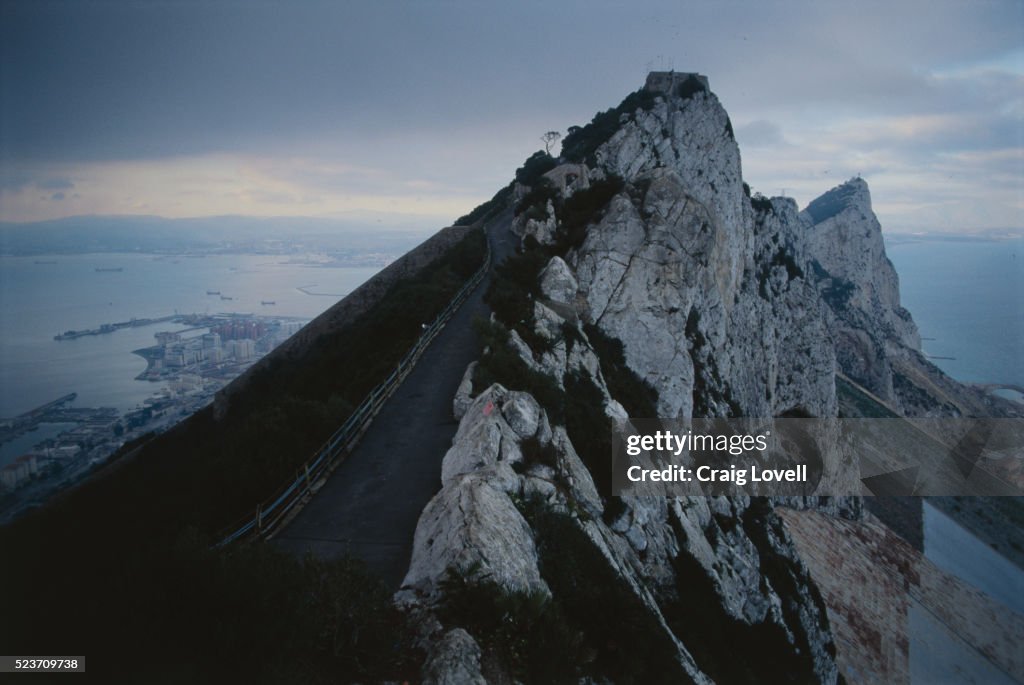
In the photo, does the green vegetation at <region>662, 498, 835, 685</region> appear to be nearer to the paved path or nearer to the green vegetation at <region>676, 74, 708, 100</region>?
the paved path

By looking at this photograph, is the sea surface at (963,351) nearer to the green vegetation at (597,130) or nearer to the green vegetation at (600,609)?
the green vegetation at (600,609)

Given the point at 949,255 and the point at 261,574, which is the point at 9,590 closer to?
the point at 261,574

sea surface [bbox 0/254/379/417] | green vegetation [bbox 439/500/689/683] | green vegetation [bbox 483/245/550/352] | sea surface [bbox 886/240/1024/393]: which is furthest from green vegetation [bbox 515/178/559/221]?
sea surface [bbox 886/240/1024/393]

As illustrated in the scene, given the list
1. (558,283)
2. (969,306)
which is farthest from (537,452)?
(969,306)

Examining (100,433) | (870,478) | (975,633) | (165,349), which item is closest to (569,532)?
(100,433)

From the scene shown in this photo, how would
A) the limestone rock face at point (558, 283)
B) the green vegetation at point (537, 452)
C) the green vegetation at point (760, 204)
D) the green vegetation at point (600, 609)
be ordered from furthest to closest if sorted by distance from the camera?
the green vegetation at point (760, 204) < the limestone rock face at point (558, 283) < the green vegetation at point (537, 452) < the green vegetation at point (600, 609)

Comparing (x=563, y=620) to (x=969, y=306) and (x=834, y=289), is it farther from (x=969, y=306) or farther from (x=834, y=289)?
(x=969, y=306)

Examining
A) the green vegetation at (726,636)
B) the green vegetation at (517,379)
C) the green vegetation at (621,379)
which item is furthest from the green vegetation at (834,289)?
the green vegetation at (517,379)
